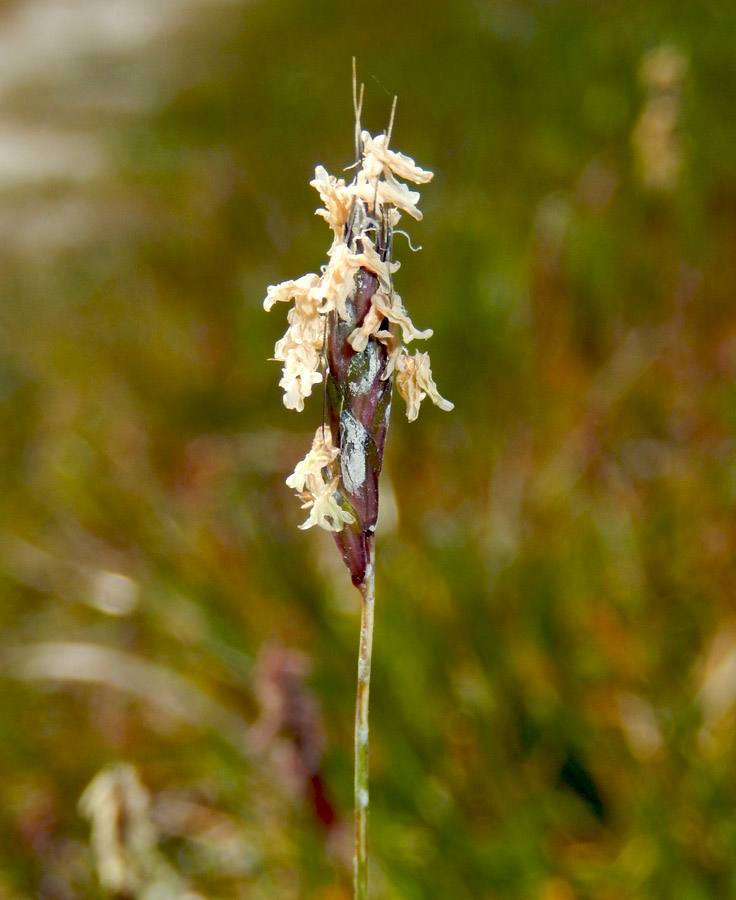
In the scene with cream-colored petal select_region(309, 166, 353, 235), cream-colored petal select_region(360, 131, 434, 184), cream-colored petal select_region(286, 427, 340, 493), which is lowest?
cream-colored petal select_region(286, 427, 340, 493)

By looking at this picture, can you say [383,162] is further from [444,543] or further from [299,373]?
[444,543]

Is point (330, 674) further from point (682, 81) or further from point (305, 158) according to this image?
point (305, 158)

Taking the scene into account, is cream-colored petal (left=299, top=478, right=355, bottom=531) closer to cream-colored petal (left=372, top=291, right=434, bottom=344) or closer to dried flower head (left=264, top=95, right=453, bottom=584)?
dried flower head (left=264, top=95, right=453, bottom=584)

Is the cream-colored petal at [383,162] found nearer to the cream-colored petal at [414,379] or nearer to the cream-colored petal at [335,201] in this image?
the cream-colored petal at [335,201]

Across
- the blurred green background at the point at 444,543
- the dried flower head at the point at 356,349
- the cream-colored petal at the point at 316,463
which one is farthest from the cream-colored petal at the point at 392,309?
the blurred green background at the point at 444,543

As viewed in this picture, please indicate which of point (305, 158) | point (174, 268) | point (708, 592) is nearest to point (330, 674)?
point (708, 592)

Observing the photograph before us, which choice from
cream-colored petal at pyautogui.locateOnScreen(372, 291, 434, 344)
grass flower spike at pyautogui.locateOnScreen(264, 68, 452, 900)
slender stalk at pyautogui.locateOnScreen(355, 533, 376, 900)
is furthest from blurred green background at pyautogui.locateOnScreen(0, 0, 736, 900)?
cream-colored petal at pyautogui.locateOnScreen(372, 291, 434, 344)

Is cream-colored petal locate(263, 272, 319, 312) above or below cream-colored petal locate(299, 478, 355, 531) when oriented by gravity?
above
